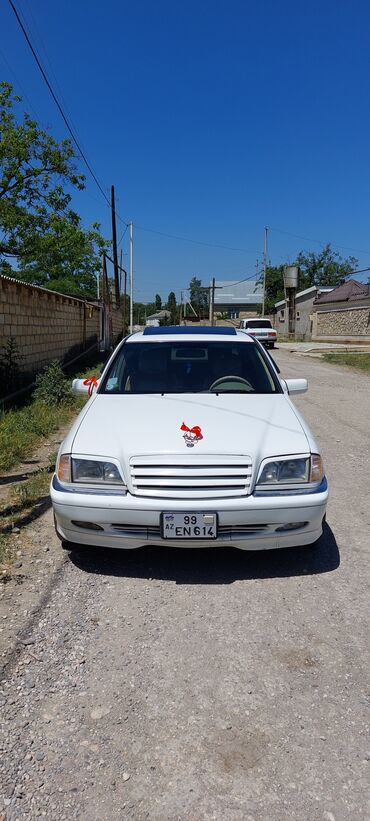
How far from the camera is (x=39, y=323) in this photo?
1238 cm

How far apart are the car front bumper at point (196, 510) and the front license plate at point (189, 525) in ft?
0.10

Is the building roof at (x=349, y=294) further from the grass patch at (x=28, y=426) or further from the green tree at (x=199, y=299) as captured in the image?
the green tree at (x=199, y=299)

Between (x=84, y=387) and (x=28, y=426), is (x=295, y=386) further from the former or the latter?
(x=28, y=426)

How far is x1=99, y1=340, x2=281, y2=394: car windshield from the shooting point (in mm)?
4508

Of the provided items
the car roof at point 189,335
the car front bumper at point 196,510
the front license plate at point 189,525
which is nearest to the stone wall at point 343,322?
the car roof at point 189,335

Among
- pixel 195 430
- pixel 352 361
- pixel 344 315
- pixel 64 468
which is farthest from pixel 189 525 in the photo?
pixel 344 315

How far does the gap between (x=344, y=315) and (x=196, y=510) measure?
33.7 metres

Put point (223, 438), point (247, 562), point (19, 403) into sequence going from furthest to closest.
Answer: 1. point (19, 403)
2. point (247, 562)
3. point (223, 438)

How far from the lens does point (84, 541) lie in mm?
3250

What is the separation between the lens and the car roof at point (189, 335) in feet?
16.1

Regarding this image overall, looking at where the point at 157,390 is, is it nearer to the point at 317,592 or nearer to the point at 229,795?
the point at 317,592

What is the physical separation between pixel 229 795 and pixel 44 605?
5.03ft

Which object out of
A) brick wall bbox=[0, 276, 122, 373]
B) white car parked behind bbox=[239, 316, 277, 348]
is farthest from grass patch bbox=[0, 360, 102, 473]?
white car parked behind bbox=[239, 316, 277, 348]

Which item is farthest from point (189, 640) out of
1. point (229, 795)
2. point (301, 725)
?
point (229, 795)
